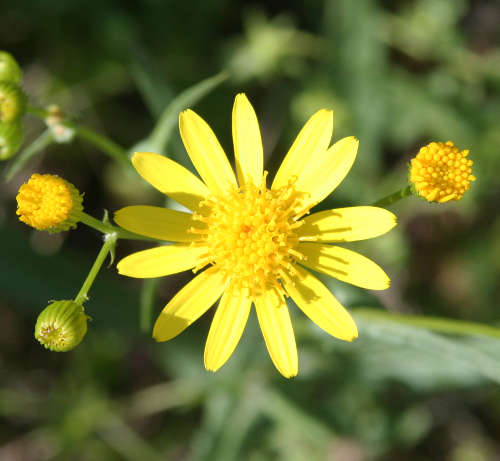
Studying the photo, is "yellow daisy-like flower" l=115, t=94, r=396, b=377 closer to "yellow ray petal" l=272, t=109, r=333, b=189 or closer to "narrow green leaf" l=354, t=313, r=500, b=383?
"yellow ray petal" l=272, t=109, r=333, b=189

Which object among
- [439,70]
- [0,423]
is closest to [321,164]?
[439,70]

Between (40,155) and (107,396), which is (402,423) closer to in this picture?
(107,396)

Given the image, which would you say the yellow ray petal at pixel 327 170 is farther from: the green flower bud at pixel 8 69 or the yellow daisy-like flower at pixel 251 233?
the green flower bud at pixel 8 69

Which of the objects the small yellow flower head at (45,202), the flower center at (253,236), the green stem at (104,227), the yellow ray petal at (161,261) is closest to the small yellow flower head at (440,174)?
the flower center at (253,236)

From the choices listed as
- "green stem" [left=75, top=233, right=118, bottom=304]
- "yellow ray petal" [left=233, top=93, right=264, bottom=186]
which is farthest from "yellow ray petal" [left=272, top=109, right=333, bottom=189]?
"green stem" [left=75, top=233, right=118, bottom=304]

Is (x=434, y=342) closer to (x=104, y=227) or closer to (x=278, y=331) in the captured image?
(x=278, y=331)

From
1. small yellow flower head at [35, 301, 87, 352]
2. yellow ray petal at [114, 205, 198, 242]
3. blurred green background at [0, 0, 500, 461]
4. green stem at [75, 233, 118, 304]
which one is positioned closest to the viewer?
small yellow flower head at [35, 301, 87, 352]
